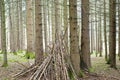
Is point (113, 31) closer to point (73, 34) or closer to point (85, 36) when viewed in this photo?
point (85, 36)

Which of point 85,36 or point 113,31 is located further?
point 113,31

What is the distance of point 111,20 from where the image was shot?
42.2ft

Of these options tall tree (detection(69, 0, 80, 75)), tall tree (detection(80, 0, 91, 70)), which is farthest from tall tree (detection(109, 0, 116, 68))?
tall tree (detection(69, 0, 80, 75))

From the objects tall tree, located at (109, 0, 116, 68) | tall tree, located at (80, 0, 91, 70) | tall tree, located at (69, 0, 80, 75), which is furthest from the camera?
tall tree, located at (109, 0, 116, 68)

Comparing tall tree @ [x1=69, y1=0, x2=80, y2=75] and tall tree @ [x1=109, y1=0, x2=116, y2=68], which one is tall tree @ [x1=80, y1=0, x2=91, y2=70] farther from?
tall tree @ [x1=69, y1=0, x2=80, y2=75]

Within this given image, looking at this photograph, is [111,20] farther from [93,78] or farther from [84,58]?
[93,78]

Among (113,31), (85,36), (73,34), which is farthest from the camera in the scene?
(113,31)

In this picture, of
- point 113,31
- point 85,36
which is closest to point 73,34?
point 85,36

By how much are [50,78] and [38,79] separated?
498mm

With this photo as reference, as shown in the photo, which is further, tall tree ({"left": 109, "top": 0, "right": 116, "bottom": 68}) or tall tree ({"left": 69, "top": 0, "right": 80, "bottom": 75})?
tall tree ({"left": 109, "top": 0, "right": 116, "bottom": 68})

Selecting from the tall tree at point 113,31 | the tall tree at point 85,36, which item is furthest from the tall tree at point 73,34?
the tall tree at point 113,31

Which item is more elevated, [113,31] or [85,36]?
[113,31]

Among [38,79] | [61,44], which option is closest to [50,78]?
[38,79]

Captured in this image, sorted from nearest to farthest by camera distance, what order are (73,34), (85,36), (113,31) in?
1. (73,34)
2. (85,36)
3. (113,31)
